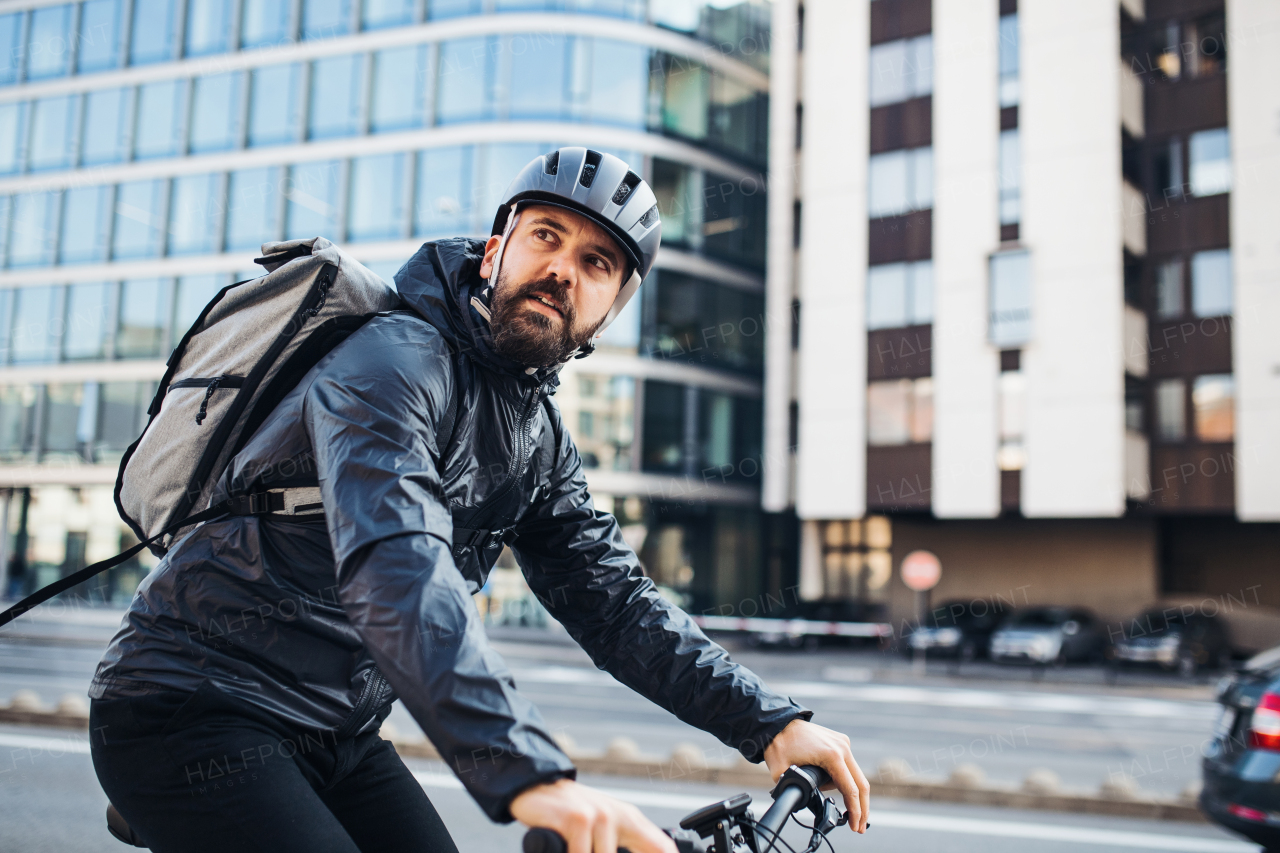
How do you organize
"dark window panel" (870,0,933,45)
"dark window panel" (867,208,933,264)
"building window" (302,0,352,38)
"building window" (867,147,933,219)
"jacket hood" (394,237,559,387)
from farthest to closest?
1. "building window" (302,0,352,38)
2. "dark window panel" (870,0,933,45)
3. "building window" (867,147,933,219)
4. "dark window panel" (867,208,933,264)
5. "jacket hood" (394,237,559,387)

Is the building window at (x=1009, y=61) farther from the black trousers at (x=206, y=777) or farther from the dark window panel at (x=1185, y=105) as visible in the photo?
the black trousers at (x=206, y=777)

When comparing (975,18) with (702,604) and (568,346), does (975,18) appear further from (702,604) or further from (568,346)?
(568,346)

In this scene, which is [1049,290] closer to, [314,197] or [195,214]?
[314,197]

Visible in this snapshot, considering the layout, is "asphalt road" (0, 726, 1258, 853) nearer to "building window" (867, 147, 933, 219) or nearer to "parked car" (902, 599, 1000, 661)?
"parked car" (902, 599, 1000, 661)

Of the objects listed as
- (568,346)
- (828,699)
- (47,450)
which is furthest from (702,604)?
(568,346)

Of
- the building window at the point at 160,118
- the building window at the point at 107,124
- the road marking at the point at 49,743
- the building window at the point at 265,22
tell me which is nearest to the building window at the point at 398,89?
the building window at the point at 265,22

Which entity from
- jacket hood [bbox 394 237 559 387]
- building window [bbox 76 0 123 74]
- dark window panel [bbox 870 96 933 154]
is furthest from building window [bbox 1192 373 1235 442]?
building window [bbox 76 0 123 74]

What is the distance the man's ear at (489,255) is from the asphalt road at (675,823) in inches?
164

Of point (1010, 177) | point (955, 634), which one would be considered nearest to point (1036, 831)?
point (955, 634)

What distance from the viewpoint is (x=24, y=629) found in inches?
930

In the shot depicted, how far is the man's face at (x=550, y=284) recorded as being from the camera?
188cm

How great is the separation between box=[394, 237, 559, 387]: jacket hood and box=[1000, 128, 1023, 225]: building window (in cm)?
2718

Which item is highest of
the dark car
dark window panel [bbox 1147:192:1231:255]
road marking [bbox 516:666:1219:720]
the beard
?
dark window panel [bbox 1147:192:1231:255]

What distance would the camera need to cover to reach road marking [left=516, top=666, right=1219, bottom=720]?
15609mm
